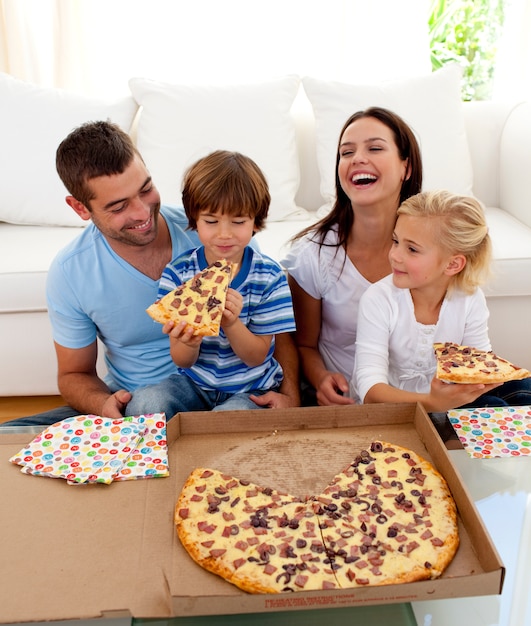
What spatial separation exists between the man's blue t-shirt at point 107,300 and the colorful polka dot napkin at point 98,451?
47cm

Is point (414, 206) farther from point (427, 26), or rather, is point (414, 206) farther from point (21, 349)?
point (427, 26)

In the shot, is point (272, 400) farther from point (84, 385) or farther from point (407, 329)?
point (84, 385)

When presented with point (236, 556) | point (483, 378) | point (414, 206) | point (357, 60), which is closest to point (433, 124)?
point (357, 60)

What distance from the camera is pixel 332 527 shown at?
113 centimetres

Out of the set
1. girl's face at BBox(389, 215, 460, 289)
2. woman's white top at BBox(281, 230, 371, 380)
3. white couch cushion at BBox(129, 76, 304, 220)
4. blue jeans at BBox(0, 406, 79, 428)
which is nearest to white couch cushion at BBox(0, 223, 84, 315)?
white couch cushion at BBox(129, 76, 304, 220)

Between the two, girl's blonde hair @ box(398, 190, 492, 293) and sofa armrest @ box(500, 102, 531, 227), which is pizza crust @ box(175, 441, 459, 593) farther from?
sofa armrest @ box(500, 102, 531, 227)

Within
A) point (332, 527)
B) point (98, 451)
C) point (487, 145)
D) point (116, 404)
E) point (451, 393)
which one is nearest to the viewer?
point (332, 527)

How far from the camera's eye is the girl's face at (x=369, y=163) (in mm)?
1745

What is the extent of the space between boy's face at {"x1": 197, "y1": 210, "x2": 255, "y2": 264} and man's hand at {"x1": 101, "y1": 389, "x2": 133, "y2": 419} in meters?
0.44

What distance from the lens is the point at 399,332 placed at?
66.8 inches

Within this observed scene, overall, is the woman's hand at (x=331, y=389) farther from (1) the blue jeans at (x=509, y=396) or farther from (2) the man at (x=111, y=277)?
(1) the blue jeans at (x=509, y=396)

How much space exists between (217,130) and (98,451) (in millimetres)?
1789

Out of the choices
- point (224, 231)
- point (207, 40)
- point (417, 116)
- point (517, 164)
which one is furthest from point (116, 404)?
point (207, 40)

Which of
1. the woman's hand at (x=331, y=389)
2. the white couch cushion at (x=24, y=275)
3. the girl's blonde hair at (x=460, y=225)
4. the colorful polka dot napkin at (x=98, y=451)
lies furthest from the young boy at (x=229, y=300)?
the white couch cushion at (x=24, y=275)
